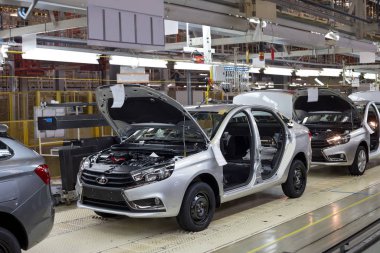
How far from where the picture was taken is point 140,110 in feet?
20.9

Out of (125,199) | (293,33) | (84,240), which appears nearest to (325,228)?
(125,199)

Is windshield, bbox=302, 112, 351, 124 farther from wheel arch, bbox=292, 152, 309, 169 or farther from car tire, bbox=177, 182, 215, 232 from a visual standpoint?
car tire, bbox=177, 182, 215, 232

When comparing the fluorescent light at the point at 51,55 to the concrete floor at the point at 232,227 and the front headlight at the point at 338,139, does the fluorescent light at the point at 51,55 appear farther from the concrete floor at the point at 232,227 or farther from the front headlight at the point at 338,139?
the front headlight at the point at 338,139

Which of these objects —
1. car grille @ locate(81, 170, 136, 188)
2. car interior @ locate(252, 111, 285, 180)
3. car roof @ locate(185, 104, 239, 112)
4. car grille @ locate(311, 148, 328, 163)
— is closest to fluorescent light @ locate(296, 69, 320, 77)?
car grille @ locate(311, 148, 328, 163)

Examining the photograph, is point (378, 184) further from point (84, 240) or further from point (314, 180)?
point (84, 240)

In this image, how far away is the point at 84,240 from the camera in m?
5.57

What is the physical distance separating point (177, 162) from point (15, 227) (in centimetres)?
206

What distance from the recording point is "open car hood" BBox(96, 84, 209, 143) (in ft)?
19.2

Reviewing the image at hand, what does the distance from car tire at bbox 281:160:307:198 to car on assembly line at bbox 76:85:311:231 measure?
0.05 ft

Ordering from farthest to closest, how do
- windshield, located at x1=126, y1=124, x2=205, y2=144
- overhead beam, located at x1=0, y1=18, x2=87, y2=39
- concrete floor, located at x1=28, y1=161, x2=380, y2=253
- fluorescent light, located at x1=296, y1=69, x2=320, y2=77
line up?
fluorescent light, located at x1=296, y1=69, x2=320, y2=77, overhead beam, located at x1=0, y1=18, x2=87, y2=39, windshield, located at x1=126, y1=124, x2=205, y2=144, concrete floor, located at x1=28, y1=161, x2=380, y2=253

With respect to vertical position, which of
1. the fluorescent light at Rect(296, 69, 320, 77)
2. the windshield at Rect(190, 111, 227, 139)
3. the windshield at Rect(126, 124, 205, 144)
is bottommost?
the windshield at Rect(126, 124, 205, 144)

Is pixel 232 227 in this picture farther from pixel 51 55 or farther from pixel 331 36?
pixel 51 55

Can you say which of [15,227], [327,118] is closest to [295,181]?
[327,118]

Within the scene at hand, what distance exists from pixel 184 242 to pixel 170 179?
0.74 metres
